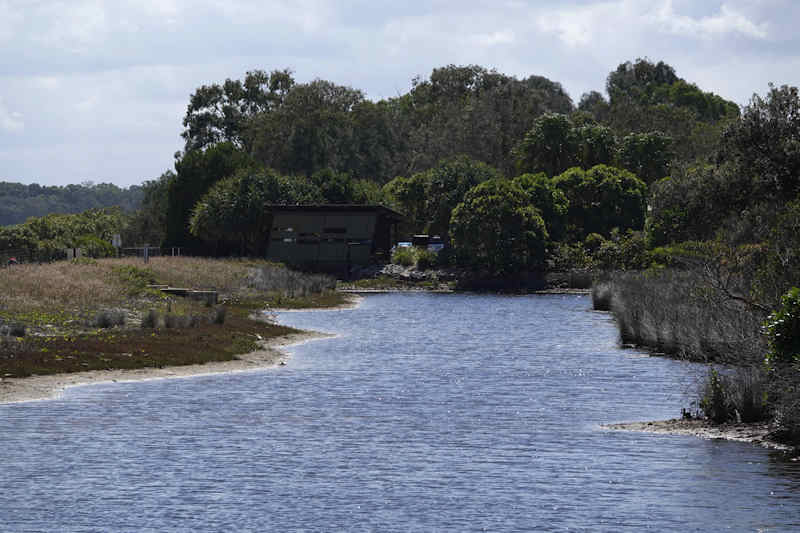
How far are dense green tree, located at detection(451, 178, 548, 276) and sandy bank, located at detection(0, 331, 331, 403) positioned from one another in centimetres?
6476

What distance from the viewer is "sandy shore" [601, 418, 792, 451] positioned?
1137 inches

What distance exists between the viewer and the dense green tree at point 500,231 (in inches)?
4653

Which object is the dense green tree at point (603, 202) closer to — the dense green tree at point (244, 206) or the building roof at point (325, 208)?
the building roof at point (325, 208)

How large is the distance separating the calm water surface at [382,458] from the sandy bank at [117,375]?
3.33 ft

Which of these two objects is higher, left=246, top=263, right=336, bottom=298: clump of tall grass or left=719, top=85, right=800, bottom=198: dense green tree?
left=719, top=85, right=800, bottom=198: dense green tree

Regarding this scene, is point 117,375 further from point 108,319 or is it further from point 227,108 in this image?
Answer: point 227,108

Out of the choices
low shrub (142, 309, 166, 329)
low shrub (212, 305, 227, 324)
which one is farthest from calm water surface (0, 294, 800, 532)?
low shrub (212, 305, 227, 324)

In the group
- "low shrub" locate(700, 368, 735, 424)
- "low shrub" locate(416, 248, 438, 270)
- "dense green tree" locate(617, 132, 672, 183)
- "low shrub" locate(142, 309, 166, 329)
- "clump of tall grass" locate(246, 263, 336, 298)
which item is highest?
"dense green tree" locate(617, 132, 672, 183)

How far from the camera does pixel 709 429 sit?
3058cm

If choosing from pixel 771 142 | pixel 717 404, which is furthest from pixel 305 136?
pixel 717 404

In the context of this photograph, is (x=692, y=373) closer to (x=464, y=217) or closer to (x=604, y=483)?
(x=604, y=483)

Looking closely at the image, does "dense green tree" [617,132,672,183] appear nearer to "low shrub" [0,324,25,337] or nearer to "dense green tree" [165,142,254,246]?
"dense green tree" [165,142,254,246]

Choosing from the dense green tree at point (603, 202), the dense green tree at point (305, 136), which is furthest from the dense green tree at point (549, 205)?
the dense green tree at point (305, 136)

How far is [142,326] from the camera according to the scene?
181 feet
